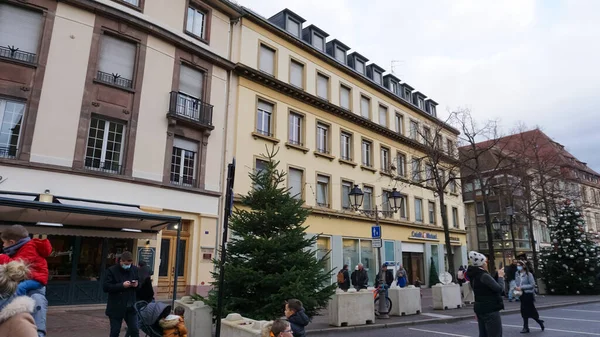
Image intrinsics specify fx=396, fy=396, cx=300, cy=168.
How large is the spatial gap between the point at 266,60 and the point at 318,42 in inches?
214

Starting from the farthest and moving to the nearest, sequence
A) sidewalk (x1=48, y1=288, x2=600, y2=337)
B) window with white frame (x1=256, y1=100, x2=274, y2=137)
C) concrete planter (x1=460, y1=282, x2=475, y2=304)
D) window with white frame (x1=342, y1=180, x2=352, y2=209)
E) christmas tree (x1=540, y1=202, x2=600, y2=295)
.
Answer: window with white frame (x1=342, y1=180, x2=352, y2=209), christmas tree (x1=540, y1=202, x2=600, y2=295), window with white frame (x1=256, y1=100, x2=274, y2=137), concrete planter (x1=460, y1=282, x2=475, y2=304), sidewalk (x1=48, y1=288, x2=600, y2=337)

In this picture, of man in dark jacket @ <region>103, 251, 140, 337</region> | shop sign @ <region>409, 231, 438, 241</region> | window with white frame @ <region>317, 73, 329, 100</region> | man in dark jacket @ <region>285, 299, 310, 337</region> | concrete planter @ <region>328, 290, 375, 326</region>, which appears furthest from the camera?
shop sign @ <region>409, 231, 438, 241</region>

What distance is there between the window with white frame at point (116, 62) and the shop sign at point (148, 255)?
658cm

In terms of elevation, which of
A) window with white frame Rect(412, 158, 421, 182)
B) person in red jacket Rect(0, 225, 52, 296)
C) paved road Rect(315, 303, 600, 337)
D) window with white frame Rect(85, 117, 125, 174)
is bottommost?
paved road Rect(315, 303, 600, 337)

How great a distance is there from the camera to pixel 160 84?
16938 mm

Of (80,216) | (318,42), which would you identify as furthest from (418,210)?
(80,216)


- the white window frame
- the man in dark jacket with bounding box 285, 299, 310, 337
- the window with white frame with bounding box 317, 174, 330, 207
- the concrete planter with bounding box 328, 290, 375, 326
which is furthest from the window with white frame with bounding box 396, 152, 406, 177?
the man in dark jacket with bounding box 285, 299, 310, 337

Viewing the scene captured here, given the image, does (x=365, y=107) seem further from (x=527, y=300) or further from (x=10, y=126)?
(x=10, y=126)

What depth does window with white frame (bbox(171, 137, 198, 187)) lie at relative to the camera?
17172mm

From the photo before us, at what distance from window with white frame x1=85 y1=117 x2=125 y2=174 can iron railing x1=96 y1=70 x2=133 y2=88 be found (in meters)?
1.56

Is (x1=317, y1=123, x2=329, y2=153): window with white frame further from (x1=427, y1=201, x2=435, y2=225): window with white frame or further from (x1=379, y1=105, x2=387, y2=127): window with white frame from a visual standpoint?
(x1=427, y1=201, x2=435, y2=225): window with white frame

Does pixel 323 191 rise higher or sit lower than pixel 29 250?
higher

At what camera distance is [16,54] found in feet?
44.9

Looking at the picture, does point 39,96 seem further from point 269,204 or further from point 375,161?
point 375,161
